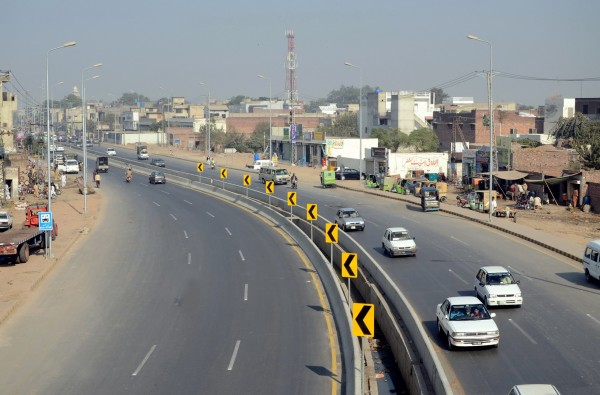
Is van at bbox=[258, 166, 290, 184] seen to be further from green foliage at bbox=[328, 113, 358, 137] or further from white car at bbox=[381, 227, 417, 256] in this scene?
green foliage at bbox=[328, 113, 358, 137]

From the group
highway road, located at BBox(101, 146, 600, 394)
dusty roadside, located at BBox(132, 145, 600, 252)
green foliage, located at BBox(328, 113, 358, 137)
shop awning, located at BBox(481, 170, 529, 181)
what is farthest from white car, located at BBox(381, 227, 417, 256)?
green foliage, located at BBox(328, 113, 358, 137)

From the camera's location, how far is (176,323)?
78.8 feet

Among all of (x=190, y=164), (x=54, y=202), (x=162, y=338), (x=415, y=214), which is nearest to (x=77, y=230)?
(x=54, y=202)

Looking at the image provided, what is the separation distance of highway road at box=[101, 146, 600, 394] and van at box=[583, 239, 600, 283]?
0.42m

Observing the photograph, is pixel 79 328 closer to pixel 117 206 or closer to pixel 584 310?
pixel 584 310

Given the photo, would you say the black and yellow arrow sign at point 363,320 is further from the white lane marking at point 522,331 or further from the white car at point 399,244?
the white car at point 399,244

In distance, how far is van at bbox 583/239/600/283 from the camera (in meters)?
27.7

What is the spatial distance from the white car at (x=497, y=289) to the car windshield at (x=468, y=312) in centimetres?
344

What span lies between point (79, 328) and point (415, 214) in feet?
99.1

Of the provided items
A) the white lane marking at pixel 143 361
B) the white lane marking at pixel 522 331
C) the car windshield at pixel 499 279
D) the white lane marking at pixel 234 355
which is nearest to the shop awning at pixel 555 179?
the car windshield at pixel 499 279

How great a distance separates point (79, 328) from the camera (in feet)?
77.9

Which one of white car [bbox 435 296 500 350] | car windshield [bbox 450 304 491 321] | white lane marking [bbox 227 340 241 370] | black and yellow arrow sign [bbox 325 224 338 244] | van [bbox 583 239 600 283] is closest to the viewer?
white lane marking [bbox 227 340 241 370]

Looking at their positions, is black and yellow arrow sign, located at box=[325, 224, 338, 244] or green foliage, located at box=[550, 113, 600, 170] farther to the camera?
green foliage, located at box=[550, 113, 600, 170]

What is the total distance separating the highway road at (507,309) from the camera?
18.5 metres
